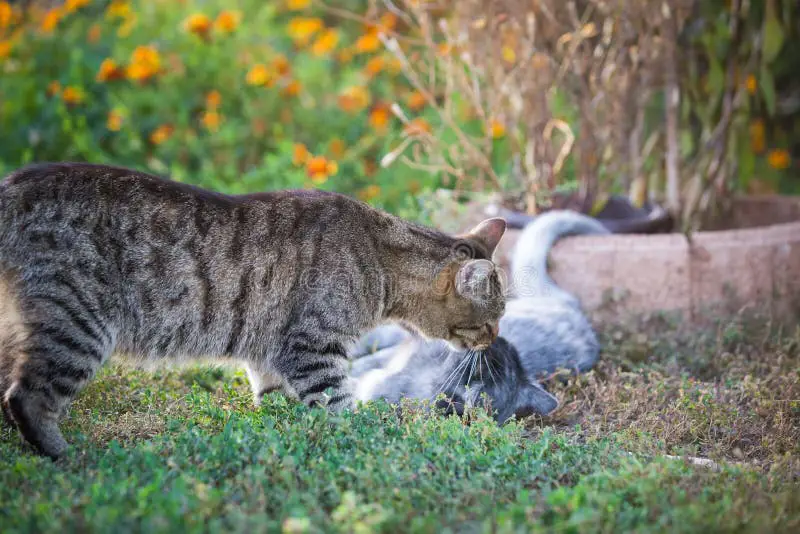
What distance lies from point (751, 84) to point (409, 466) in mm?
4213

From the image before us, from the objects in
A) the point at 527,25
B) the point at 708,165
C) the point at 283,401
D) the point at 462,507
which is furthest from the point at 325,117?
the point at 462,507

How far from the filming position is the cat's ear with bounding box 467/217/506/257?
157 inches

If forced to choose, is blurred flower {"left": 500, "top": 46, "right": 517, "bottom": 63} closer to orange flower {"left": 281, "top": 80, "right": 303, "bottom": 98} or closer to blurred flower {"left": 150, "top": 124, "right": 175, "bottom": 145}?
orange flower {"left": 281, "top": 80, "right": 303, "bottom": 98}

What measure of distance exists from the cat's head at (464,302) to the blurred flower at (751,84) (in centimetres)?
270

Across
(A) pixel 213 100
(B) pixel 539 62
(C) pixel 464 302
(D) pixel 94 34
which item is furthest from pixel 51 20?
(C) pixel 464 302

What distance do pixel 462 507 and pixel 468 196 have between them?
3.35 metres

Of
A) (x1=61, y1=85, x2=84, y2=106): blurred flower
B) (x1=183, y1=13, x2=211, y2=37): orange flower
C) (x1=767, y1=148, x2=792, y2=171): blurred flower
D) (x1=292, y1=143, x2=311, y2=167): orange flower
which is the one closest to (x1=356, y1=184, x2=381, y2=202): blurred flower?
(x1=292, y1=143, x2=311, y2=167): orange flower

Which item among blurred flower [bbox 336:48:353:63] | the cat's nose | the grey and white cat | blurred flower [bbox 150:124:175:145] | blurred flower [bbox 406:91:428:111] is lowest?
the grey and white cat

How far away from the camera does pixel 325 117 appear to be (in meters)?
7.32

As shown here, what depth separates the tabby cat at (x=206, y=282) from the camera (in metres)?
3.14

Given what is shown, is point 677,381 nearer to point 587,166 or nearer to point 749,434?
point 749,434

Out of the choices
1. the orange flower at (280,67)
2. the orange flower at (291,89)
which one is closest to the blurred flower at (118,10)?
the orange flower at (280,67)

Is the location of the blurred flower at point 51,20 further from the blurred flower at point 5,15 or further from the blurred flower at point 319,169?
the blurred flower at point 319,169

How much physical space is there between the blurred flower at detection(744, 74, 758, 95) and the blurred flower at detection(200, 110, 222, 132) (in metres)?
4.03
